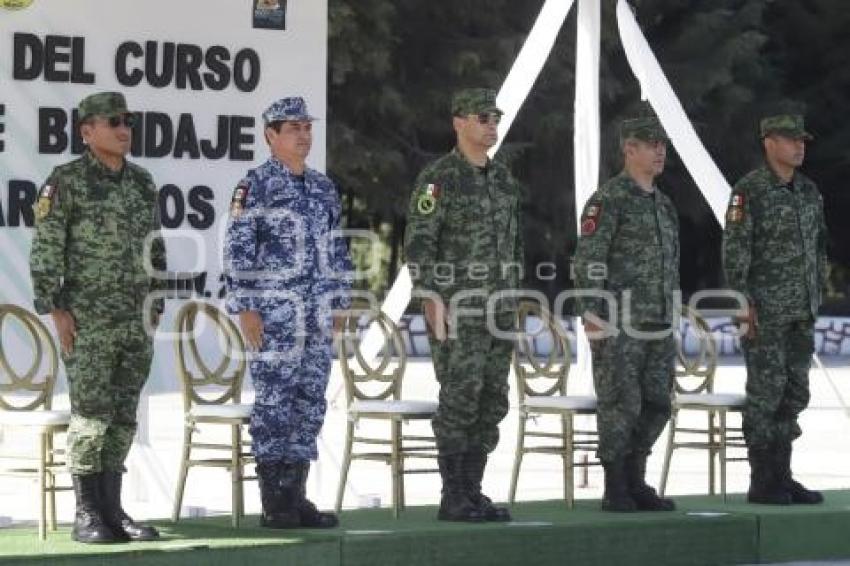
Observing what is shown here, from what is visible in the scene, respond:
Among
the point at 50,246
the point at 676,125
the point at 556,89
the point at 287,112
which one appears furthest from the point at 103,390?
the point at 556,89

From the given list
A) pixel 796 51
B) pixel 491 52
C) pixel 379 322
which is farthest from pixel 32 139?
pixel 796 51

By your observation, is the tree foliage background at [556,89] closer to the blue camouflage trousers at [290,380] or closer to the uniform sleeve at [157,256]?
the blue camouflage trousers at [290,380]

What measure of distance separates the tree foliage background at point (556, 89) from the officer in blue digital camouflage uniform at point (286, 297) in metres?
21.7

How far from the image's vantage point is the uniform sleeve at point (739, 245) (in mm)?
10211

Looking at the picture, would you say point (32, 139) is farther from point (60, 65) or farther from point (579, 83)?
point (579, 83)

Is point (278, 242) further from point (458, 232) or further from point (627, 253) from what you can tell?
point (627, 253)

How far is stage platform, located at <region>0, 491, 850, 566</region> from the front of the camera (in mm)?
8206

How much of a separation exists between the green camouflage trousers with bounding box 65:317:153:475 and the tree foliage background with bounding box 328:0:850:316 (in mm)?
22309


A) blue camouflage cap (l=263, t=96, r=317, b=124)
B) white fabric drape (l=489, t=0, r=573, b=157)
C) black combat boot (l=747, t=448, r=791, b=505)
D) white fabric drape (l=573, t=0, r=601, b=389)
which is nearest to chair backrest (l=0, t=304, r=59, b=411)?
blue camouflage cap (l=263, t=96, r=317, b=124)

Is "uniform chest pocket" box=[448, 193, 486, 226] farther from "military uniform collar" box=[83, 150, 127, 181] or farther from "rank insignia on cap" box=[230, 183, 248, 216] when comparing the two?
"military uniform collar" box=[83, 150, 127, 181]

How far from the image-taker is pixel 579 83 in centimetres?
1298

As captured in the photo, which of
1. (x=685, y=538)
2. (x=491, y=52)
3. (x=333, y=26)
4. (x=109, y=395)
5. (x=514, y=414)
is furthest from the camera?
(x=491, y=52)

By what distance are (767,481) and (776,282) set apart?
3.07 ft

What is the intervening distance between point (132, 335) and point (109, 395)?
234 mm
